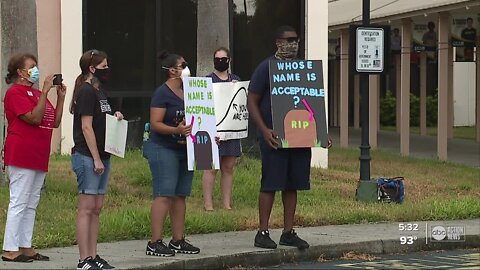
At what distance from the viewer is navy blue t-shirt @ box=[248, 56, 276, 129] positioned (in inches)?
402

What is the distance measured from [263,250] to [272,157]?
93 cm

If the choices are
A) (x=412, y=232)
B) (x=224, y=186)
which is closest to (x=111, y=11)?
(x=224, y=186)

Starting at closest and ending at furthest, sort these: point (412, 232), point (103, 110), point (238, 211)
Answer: point (103, 110)
point (412, 232)
point (238, 211)

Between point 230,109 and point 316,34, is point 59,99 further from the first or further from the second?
point 316,34

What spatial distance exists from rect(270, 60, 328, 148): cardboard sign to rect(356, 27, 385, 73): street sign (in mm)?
3470

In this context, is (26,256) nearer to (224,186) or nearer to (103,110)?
(103,110)

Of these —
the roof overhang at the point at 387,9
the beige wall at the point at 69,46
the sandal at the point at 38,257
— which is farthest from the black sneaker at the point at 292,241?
the roof overhang at the point at 387,9

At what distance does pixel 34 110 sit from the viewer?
895cm

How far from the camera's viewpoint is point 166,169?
9555 mm

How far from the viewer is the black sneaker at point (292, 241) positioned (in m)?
10.3

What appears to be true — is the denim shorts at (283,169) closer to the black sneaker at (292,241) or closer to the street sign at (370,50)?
the black sneaker at (292,241)

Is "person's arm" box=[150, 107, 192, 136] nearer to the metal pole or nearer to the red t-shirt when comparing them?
the red t-shirt

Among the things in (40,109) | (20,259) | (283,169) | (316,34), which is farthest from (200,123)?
(316,34)

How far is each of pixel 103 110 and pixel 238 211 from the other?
4.05 metres
